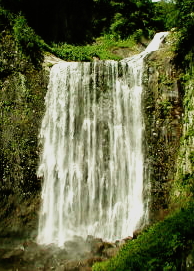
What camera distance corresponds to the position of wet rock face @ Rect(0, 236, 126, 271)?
372 inches

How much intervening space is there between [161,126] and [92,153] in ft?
10.00

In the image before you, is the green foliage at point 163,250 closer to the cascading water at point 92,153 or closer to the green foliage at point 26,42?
the cascading water at point 92,153

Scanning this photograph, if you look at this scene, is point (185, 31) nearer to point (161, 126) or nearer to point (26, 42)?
point (161, 126)

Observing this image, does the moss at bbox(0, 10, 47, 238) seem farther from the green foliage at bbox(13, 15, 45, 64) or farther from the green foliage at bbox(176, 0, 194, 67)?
the green foliage at bbox(176, 0, 194, 67)

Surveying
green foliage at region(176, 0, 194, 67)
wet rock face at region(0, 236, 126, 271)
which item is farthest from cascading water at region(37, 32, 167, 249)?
green foliage at region(176, 0, 194, 67)

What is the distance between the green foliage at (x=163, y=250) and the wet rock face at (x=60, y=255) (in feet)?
4.94

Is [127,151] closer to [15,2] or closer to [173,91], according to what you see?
[173,91]

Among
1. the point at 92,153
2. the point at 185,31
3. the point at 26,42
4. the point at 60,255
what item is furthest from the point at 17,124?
the point at 185,31

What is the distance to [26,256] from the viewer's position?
10344 mm

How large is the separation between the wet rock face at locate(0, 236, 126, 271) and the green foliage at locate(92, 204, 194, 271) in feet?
4.94

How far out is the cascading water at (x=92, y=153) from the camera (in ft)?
40.9

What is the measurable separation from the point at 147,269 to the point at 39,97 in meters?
9.68

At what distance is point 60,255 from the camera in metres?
10.2

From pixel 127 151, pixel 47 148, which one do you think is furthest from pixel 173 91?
pixel 47 148
